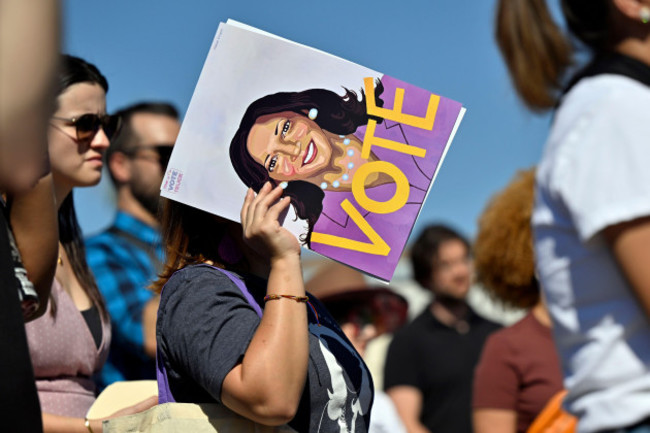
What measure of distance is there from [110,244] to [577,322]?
241 centimetres

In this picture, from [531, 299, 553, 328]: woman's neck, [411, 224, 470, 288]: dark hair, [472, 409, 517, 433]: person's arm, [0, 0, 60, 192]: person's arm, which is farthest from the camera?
[411, 224, 470, 288]: dark hair

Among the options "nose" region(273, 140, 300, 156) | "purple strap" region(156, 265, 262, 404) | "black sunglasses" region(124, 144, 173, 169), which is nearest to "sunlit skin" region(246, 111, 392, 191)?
"nose" region(273, 140, 300, 156)

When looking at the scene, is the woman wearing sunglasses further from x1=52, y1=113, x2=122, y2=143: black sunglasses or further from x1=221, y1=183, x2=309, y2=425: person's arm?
x1=221, y1=183, x2=309, y2=425: person's arm

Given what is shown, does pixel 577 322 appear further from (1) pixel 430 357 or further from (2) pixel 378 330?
(1) pixel 430 357

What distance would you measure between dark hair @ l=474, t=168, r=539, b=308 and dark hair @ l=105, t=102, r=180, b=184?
5.25 feet

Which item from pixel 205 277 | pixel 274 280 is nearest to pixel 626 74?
pixel 274 280

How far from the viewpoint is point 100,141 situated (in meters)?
2.91

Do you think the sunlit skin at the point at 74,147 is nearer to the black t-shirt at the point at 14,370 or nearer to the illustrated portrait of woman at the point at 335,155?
the illustrated portrait of woman at the point at 335,155

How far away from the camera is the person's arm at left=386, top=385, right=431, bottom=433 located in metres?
4.91

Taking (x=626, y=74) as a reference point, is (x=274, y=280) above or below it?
below

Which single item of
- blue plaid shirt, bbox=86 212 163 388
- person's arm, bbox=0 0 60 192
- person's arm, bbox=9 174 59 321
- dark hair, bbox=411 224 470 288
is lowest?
dark hair, bbox=411 224 470 288

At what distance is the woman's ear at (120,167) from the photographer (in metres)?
4.03

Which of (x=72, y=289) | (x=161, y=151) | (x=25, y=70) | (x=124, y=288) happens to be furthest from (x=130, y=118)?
(x=25, y=70)

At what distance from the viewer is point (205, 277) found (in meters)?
1.92
